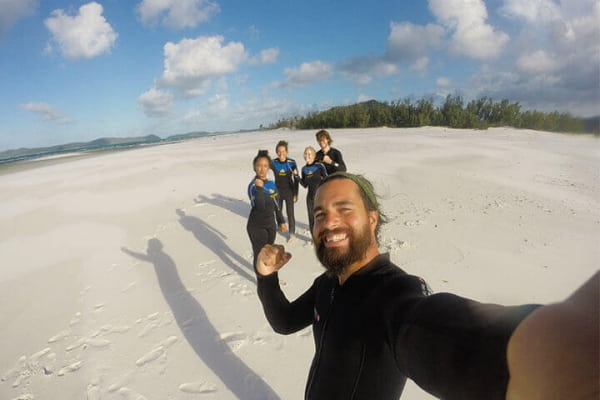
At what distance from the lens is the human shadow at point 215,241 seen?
16.6ft

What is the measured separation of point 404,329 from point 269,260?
3.06 ft

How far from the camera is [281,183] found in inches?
230

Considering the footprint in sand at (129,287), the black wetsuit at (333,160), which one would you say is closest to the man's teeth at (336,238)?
the black wetsuit at (333,160)

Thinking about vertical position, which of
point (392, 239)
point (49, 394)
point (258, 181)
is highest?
point (258, 181)

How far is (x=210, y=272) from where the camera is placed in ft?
16.3

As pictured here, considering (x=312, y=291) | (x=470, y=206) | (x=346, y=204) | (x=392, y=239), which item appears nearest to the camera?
(x=346, y=204)

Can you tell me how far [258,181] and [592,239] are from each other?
6063 mm

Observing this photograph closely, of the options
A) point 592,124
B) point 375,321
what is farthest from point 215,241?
point 592,124

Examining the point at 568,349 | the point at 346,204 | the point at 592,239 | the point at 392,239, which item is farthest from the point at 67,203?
the point at 592,239

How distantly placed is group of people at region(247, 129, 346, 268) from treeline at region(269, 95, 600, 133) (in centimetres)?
2392

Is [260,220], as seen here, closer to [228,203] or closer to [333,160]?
[333,160]

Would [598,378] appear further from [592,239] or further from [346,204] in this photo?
[592,239]

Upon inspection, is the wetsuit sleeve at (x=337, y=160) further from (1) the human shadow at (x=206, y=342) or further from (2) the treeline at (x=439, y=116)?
(2) the treeline at (x=439, y=116)

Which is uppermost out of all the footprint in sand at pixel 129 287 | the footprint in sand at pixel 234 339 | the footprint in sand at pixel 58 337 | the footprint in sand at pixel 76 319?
the footprint in sand at pixel 129 287
